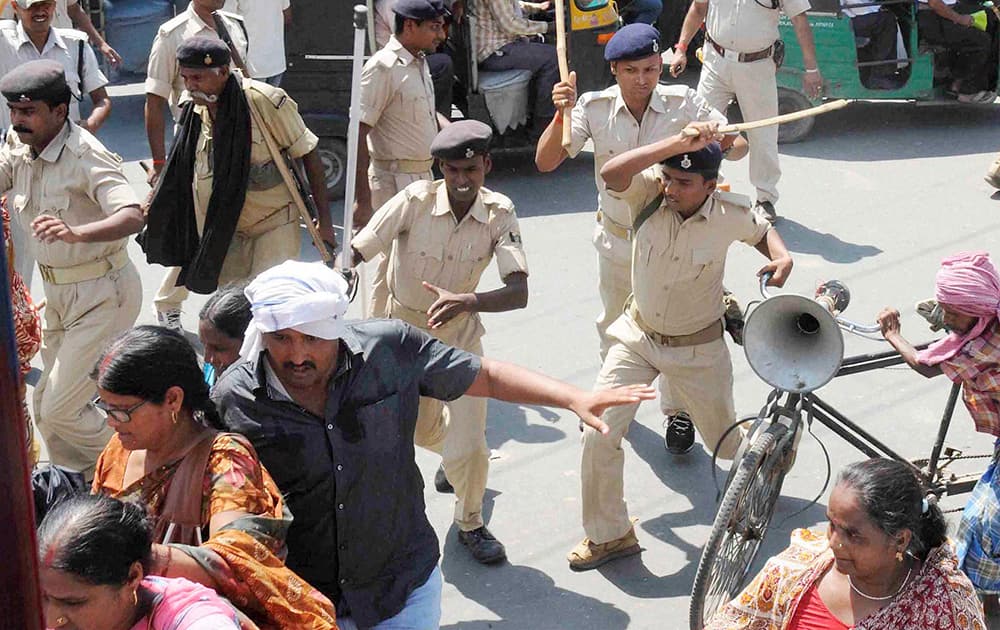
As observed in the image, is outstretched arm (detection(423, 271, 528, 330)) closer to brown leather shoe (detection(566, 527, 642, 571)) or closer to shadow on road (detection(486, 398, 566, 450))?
brown leather shoe (detection(566, 527, 642, 571))

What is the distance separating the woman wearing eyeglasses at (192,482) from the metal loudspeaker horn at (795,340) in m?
2.19

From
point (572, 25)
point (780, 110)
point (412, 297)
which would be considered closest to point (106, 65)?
point (572, 25)

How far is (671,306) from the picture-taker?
17.0ft

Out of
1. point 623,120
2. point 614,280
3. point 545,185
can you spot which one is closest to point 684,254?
point 614,280

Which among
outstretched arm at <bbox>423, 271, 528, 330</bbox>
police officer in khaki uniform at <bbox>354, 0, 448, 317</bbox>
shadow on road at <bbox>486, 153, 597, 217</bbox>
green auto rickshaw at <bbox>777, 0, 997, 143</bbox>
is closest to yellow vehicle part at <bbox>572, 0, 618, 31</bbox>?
shadow on road at <bbox>486, 153, 597, 217</bbox>

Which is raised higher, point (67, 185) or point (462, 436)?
point (67, 185)

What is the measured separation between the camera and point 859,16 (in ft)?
34.2

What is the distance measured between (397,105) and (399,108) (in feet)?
0.06

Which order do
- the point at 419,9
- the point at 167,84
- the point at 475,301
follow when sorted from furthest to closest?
the point at 167,84
the point at 419,9
the point at 475,301

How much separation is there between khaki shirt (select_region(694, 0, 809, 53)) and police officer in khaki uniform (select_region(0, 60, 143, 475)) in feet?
14.3

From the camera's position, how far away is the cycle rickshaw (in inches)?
182

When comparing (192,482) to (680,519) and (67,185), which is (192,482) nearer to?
(67,185)

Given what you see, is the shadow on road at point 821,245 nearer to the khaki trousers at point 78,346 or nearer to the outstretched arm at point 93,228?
the khaki trousers at point 78,346

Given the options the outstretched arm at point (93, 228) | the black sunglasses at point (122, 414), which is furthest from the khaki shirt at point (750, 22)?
the black sunglasses at point (122, 414)
